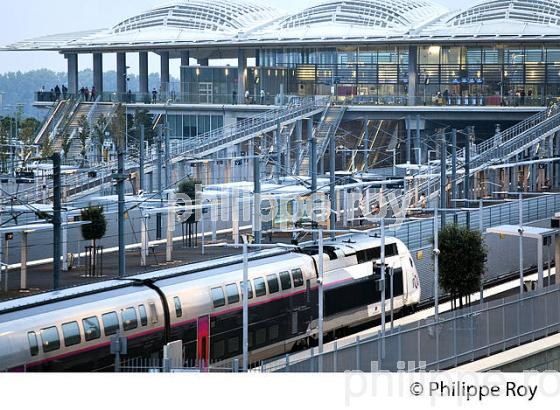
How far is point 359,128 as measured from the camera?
41.9 m

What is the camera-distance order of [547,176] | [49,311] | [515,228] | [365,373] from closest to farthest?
1. [365,373]
2. [49,311]
3. [515,228]
4. [547,176]

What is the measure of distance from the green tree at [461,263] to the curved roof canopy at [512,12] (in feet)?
73.0

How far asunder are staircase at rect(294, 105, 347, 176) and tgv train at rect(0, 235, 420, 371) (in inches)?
777

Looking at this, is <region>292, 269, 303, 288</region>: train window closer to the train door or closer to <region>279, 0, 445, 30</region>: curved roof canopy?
the train door

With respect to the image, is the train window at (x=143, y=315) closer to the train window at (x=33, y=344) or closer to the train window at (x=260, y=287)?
the train window at (x=33, y=344)

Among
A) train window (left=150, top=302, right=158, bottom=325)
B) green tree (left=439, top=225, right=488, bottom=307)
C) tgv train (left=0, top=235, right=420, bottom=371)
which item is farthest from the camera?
green tree (left=439, top=225, right=488, bottom=307)

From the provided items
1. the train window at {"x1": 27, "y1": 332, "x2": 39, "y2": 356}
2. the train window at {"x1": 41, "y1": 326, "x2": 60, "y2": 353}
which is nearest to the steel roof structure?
the train window at {"x1": 41, "y1": 326, "x2": 60, "y2": 353}

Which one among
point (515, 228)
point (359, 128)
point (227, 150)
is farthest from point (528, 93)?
point (515, 228)

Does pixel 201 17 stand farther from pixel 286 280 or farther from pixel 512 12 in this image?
pixel 286 280

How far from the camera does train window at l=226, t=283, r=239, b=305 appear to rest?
1470 centimetres

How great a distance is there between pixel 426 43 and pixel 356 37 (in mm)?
1923

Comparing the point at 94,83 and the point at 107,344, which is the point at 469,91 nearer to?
the point at 94,83

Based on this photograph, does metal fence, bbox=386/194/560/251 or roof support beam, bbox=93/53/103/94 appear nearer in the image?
metal fence, bbox=386/194/560/251

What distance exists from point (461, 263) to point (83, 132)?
22.3 metres
